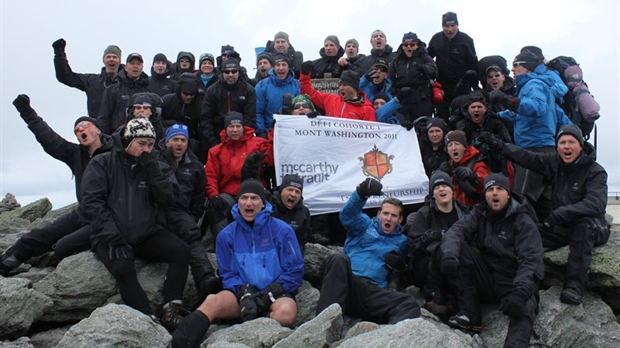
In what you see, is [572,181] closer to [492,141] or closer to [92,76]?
[492,141]

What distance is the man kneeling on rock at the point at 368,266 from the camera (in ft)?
24.9

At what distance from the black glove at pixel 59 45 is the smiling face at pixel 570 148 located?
355 inches

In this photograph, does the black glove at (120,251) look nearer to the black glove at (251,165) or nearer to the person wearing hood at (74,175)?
the person wearing hood at (74,175)

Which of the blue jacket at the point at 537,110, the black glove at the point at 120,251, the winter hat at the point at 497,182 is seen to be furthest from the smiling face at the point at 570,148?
the black glove at the point at 120,251

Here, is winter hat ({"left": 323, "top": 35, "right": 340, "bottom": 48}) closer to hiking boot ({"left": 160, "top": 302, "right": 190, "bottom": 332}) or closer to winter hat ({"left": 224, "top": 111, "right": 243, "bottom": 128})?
winter hat ({"left": 224, "top": 111, "right": 243, "bottom": 128})

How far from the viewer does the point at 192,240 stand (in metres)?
8.50

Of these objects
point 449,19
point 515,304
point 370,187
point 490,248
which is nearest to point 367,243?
point 370,187

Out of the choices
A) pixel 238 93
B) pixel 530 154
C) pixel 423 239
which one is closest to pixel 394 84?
pixel 238 93

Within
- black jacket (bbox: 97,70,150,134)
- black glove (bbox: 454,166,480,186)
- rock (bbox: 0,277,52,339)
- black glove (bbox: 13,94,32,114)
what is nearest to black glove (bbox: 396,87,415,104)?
black glove (bbox: 454,166,480,186)

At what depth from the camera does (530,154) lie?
864cm

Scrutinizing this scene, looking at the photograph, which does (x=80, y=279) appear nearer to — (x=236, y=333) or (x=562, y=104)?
(x=236, y=333)

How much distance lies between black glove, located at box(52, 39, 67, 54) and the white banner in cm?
453

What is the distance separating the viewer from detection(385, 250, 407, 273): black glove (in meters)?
8.25

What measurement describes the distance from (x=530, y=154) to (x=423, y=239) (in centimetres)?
200
